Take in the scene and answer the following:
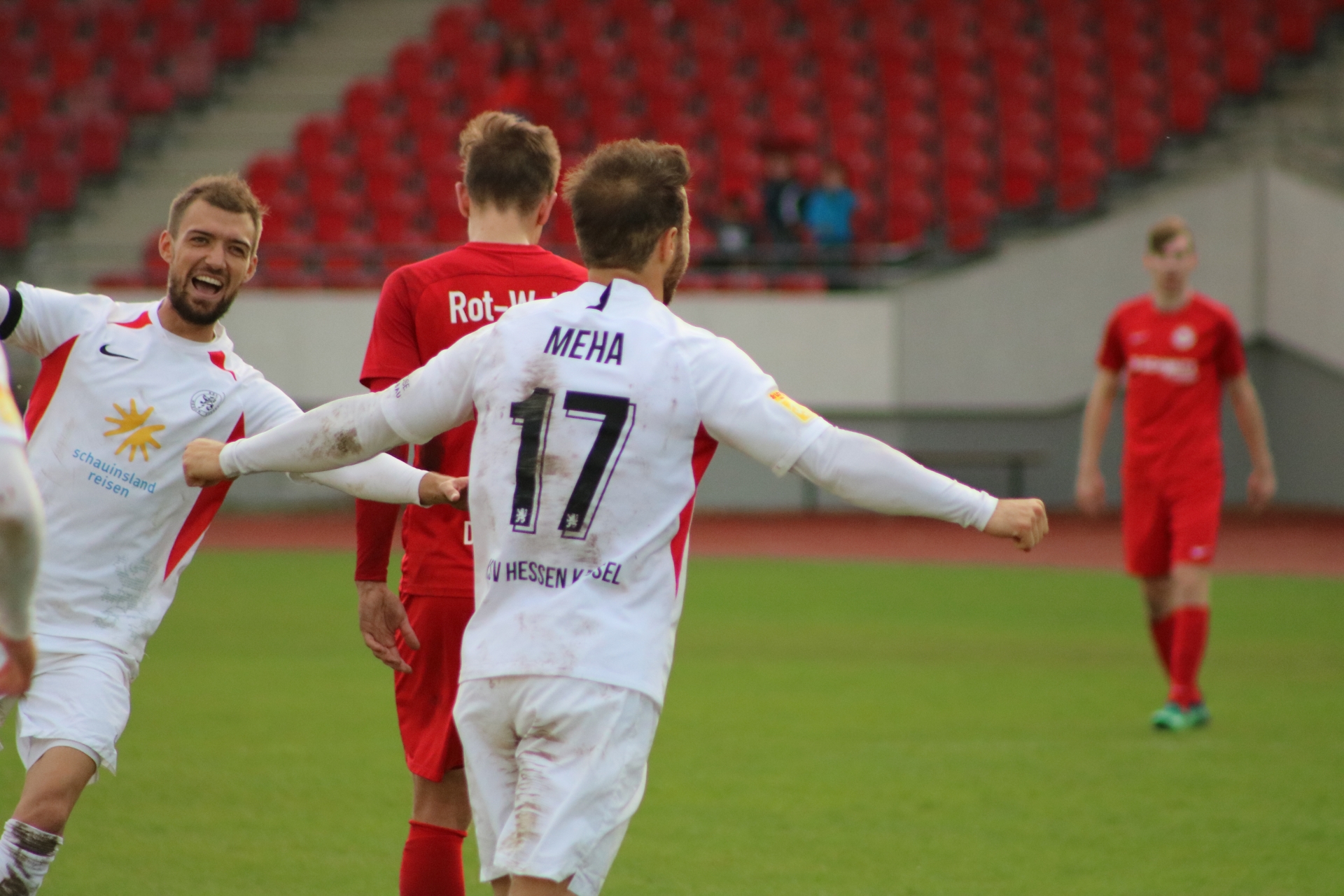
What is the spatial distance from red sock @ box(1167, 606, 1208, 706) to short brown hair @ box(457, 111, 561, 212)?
5.29 metres

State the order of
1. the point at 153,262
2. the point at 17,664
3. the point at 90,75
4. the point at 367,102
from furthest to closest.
Answer: 1. the point at 90,75
2. the point at 367,102
3. the point at 153,262
4. the point at 17,664

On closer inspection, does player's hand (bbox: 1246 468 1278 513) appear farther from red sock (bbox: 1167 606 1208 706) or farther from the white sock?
the white sock

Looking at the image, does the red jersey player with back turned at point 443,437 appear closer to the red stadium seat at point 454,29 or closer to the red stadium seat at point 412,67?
the red stadium seat at point 412,67

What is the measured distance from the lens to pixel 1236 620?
1250cm

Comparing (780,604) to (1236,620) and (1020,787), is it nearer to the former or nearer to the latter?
(1236,620)

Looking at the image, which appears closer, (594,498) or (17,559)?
(17,559)

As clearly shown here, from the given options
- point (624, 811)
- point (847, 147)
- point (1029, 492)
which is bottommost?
point (1029, 492)

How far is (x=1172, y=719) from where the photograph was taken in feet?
27.5

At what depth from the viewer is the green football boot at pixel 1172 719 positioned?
838cm

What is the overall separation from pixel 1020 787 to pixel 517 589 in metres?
4.47

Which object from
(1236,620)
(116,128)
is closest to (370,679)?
(1236,620)

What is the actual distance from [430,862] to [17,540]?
1.82 metres

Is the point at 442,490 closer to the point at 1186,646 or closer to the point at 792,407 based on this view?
the point at 792,407

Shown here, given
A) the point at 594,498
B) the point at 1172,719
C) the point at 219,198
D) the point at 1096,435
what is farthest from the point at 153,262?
the point at 594,498
